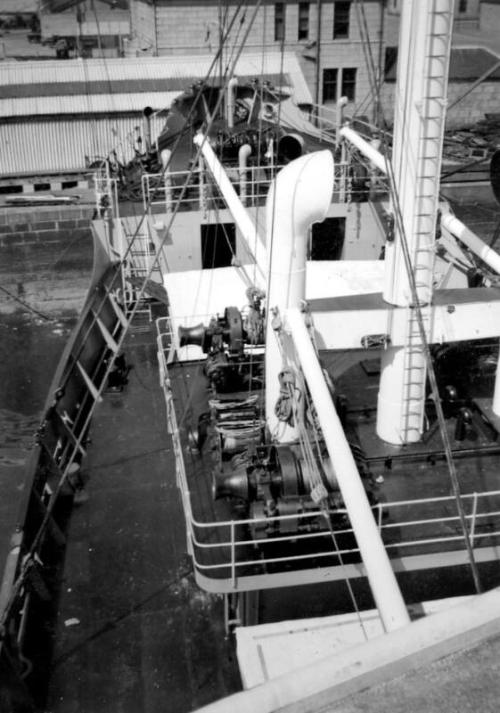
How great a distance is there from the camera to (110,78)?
4253 cm

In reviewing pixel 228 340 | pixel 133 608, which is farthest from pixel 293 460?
pixel 228 340

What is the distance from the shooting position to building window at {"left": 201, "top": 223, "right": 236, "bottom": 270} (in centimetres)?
2242

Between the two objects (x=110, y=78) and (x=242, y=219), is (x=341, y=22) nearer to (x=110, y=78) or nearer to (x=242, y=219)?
(x=110, y=78)

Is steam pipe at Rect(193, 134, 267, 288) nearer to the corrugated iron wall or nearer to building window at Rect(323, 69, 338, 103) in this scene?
the corrugated iron wall

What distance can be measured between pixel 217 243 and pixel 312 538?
1323 cm

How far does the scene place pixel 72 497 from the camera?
48.1 feet

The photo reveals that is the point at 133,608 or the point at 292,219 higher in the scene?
Answer: the point at 292,219

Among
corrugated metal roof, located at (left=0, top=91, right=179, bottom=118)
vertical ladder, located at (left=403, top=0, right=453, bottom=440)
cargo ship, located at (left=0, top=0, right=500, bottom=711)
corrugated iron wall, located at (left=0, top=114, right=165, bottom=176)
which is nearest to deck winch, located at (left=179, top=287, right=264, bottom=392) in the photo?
cargo ship, located at (left=0, top=0, right=500, bottom=711)

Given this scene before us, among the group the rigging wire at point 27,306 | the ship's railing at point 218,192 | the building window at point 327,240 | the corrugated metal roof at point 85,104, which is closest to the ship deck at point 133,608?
the ship's railing at point 218,192

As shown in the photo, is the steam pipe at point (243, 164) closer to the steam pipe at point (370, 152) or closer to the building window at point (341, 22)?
the steam pipe at point (370, 152)

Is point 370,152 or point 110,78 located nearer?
point 370,152

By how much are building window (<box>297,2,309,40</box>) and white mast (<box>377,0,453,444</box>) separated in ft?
131

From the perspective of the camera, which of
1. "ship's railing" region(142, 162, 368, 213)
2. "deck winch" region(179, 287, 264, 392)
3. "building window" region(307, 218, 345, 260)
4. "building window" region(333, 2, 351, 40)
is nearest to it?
"deck winch" region(179, 287, 264, 392)

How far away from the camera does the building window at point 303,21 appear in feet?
155
